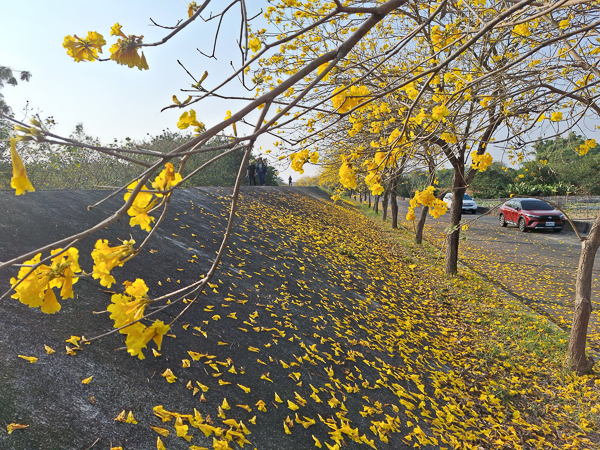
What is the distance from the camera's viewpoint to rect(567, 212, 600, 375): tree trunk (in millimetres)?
3832

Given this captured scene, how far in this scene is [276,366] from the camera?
2686 mm

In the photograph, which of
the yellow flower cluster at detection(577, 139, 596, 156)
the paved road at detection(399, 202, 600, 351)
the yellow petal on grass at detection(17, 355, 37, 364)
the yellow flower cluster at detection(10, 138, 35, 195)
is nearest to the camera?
the yellow flower cluster at detection(10, 138, 35, 195)

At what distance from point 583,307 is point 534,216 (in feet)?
37.5

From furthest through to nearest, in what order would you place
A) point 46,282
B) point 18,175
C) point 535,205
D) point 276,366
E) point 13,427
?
point 535,205
point 276,366
point 13,427
point 46,282
point 18,175

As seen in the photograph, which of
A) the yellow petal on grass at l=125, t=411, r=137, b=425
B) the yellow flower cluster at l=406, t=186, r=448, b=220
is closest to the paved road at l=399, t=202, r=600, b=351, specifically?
the yellow flower cluster at l=406, t=186, r=448, b=220

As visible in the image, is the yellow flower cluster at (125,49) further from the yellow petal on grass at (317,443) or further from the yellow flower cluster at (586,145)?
the yellow flower cluster at (586,145)

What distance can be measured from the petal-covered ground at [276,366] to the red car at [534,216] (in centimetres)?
949

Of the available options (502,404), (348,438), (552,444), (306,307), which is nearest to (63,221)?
(306,307)

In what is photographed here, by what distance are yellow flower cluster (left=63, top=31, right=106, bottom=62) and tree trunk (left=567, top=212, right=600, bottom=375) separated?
15.7 feet

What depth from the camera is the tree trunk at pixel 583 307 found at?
3.83 meters

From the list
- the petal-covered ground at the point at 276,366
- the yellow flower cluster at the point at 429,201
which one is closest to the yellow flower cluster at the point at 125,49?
the petal-covered ground at the point at 276,366

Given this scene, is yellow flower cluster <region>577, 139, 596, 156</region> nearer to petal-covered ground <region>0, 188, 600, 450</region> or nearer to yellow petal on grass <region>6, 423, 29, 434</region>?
petal-covered ground <region>0, 188, 600, 450</region>

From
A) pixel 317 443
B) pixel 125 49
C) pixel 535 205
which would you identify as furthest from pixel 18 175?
pixel 535 205

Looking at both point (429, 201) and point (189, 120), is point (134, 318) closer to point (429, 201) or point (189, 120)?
point (189, 120)
